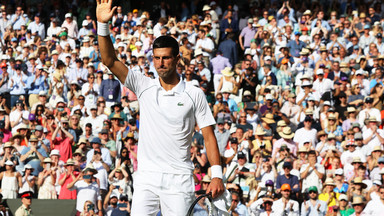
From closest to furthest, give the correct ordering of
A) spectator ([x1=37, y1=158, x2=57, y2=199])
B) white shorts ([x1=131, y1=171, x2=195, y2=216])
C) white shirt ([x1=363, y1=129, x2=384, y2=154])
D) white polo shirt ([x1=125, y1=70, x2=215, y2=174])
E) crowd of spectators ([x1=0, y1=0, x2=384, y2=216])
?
white shorts ([x1=131, y1=171, x2=195, y2=216]) → white polo shirt ([x1=125, y1=70, x2=215, y2=174]) → crowd of spectators ([x1=0, y1=0, x2=384, y2=216]) → spectator ([x1=37, y1=158, x2=57, y2=199]) → white shirt ([x1=363, y1=129, x2=384, y2=154])

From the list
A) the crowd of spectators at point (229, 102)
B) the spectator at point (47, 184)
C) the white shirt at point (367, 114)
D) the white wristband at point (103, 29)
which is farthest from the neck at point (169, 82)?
the white shirt at point (367, 114)

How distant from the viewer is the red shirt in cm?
1700

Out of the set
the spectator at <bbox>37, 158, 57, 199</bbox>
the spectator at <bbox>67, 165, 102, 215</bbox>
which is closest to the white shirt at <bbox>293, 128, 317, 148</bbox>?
the spectator at <bbox>67, 165, 102, 215</bbox>

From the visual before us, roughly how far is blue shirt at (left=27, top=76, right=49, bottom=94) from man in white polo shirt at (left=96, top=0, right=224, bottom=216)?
1415cm

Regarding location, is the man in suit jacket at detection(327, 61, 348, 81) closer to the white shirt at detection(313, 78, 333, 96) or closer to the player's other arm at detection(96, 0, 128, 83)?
the white shirt at detection(313, 78, 333, 96)

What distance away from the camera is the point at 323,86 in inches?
742

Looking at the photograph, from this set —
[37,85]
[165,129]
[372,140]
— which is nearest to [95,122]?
[37,85]

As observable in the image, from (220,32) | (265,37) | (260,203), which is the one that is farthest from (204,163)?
(220,32)

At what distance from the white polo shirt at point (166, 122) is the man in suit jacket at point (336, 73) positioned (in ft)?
41.2

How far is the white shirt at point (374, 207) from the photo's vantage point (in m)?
13.9

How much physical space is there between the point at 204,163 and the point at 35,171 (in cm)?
337

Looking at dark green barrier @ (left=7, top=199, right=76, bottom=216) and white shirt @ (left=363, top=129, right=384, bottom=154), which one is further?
white shirt @ (left=363, top=129, right=384, bottom=154)

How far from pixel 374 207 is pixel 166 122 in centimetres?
799

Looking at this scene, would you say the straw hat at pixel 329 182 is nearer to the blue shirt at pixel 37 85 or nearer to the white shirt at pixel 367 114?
the white shirt at pixel 367 114
